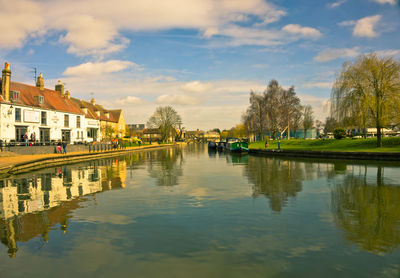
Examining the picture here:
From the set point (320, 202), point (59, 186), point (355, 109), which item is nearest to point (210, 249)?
point (320, 202)

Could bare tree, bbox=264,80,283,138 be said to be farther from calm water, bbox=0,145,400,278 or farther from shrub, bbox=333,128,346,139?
calm water, bbox=0,145,400,278

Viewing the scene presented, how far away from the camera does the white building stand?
34.4 meters

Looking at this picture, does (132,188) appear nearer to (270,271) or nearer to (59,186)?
(59,186)

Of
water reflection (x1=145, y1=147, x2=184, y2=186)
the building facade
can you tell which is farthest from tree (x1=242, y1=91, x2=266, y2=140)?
water reflection (x1=145, y1=147, x2=184, y2=186)

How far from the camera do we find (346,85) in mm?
32438

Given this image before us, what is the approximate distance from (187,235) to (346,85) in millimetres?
32388

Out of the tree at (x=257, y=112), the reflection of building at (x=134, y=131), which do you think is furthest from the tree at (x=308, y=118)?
the reflection of building at (x=134, y=131)

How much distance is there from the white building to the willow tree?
40506 millimetres

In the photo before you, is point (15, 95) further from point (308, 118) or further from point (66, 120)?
point (308, 118)

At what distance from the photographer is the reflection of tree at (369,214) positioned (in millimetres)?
6102

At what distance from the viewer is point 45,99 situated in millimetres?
43500

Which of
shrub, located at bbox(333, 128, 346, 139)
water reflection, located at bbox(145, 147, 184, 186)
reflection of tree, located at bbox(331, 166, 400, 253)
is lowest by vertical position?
water reflection, located at bbox(145, 147, 184, 186)

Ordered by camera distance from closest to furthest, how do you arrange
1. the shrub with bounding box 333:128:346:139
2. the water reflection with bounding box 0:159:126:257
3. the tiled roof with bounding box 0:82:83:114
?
the water reflection with bounding box 0:159:126:257 < the tiled roof with bounding box 0:82:83:114 < the shrub with bounding box 333:128:346:139

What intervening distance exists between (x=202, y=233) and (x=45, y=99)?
1771 inches
